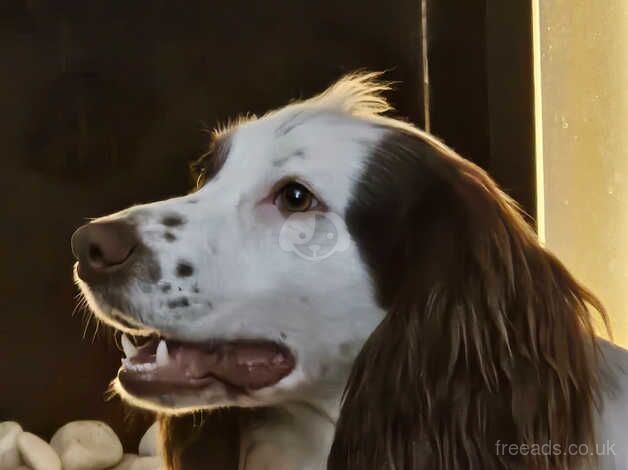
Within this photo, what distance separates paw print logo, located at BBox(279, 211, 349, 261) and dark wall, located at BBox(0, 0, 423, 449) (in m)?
0.79

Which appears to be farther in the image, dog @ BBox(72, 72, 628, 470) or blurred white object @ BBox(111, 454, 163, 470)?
blurred white object @ BBox(111, 454, 163, 470)

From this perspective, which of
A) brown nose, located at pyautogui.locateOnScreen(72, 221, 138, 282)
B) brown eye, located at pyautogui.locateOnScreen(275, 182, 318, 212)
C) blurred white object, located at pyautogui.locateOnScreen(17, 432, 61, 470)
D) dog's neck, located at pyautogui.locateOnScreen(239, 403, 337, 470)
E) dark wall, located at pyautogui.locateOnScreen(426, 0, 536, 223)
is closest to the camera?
brown nose, located at pyautogui.locateOnScreen(72, 221, 138, 282)

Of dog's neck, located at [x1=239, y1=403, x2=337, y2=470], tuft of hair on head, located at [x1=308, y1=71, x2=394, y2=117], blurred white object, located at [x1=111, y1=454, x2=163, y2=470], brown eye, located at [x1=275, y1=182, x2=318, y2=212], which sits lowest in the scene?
blurred white object, located at [x1=111, y1=454, x2=163, y2=470]

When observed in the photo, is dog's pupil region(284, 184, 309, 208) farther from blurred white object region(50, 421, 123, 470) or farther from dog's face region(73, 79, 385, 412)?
blurred white object region(50, 421, 123, 470)

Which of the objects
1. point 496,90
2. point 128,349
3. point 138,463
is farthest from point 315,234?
point 138,463

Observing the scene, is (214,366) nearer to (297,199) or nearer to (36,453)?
(297,199)

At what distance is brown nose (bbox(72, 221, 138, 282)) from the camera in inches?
41.8

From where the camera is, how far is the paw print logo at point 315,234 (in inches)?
44.8

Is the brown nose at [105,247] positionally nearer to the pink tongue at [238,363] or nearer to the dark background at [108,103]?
the pink tongue at [238,363]

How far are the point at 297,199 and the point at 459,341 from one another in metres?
0.28

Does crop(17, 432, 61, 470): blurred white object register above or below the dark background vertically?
below

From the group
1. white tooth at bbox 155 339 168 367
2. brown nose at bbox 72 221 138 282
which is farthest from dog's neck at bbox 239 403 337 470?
brown nose at bbox 72 221 138 282

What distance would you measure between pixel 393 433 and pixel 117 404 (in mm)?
1083

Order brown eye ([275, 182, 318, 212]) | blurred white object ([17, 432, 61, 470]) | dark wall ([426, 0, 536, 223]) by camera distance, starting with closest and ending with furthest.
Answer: brown eye ([275, 182, 318, 212])
dark wall ([426, 0, 536, 223])
blurred white object ([17, 432, 61, 470])
